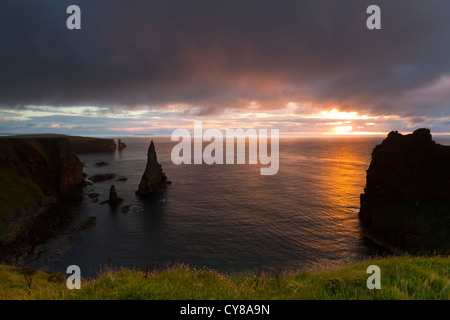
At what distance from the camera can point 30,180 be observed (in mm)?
62344

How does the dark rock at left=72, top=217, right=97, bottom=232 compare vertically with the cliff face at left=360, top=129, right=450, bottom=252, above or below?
below

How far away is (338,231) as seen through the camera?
5275cm

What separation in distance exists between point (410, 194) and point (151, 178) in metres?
84.2

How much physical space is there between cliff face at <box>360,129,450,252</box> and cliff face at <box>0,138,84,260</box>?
8074cm

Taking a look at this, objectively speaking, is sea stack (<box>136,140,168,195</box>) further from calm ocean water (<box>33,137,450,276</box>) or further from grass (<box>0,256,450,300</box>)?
grass (<box>0,256,450,300</box>)

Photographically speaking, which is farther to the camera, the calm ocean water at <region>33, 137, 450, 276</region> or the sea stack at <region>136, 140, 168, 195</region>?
the sea stack at <region>136, 140, 168, 195</region>

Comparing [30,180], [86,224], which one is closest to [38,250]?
[86,224]

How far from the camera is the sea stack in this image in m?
80.8

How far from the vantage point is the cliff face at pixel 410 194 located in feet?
140

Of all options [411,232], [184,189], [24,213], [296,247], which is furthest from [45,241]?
[411,232]

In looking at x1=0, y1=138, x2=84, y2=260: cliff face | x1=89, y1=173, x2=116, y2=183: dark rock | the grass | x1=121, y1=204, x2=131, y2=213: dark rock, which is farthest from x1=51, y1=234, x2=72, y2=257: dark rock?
x1=89, y1=173, x2=116, y2=183: dark rock

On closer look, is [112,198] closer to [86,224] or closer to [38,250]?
[86,224]

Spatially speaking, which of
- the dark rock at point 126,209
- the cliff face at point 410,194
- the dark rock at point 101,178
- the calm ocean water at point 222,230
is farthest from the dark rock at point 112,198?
the cliff face at point 410,194

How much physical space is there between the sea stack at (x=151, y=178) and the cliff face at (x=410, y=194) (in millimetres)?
74711
